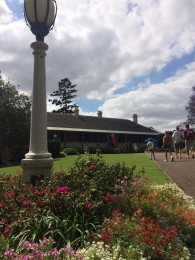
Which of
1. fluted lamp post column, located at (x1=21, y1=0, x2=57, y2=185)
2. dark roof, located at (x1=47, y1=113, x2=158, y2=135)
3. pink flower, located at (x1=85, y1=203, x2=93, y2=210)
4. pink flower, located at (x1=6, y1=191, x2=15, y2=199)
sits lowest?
pink flower, located at (x1=85, y1=203, x2=93, y2=210)

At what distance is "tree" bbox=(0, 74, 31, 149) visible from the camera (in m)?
27.4

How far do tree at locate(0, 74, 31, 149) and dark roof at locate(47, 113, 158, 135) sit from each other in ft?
32.9

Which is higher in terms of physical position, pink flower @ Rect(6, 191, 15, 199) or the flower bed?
pink flower @ Rect(6, 191, 15, 199)

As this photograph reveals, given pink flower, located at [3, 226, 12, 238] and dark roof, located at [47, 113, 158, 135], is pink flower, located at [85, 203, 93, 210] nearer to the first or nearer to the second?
pink flower, located at [3, 226, 12, 238]

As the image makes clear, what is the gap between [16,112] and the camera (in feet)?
90.8

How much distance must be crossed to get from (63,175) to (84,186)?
109 cm

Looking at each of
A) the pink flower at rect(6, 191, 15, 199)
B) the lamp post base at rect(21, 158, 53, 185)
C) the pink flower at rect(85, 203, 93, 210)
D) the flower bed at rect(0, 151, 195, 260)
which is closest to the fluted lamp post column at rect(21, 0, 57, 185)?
the lamp post base at rect(21, 158, 53, 185)

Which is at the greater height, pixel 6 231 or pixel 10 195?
pixel 10 195

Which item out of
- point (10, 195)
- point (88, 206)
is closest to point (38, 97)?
point (10, 195)

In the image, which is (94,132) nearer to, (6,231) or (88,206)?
(88,206)

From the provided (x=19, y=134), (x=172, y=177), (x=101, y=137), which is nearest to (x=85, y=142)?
(x=101, y=137)

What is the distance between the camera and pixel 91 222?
4.94 metres

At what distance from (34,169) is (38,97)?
4.57ft

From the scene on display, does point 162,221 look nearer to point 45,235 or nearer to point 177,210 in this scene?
point 177,210
